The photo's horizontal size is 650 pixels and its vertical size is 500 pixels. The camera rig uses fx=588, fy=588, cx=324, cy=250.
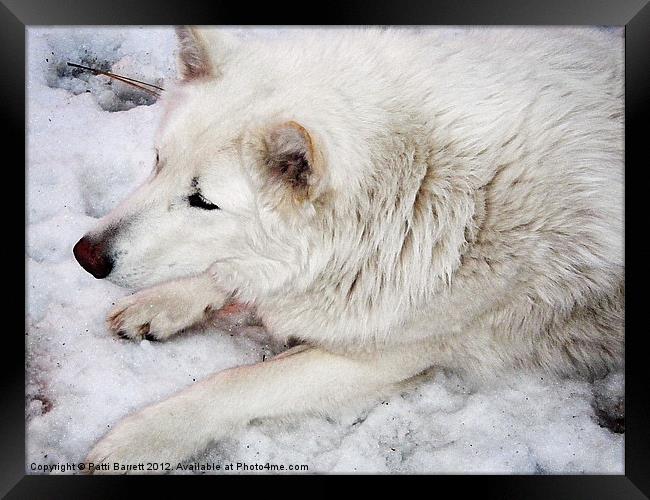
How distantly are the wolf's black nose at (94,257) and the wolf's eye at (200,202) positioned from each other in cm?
35

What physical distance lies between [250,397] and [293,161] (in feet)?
3.32

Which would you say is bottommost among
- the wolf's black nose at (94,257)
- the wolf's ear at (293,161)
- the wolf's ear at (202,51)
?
the wolf's black nose at (94,257)

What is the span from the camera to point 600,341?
7.91 feet

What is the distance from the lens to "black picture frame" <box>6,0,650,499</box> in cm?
233

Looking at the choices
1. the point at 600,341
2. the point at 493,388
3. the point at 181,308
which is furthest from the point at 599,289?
the point at 181,308

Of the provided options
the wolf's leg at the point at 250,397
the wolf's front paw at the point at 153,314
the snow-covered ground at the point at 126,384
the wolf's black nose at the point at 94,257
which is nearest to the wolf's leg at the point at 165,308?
→ the wolf's front paw at the point at 153,314

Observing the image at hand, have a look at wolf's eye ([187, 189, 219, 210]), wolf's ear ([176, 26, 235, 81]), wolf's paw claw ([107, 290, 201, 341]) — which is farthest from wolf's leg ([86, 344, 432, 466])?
wolf's ear ([176, 26, 235, 81])

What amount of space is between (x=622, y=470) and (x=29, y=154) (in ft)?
9.05

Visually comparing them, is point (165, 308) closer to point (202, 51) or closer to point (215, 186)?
point (215, 186)

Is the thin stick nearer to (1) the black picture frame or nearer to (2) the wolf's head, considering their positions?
(1) the black picture frame

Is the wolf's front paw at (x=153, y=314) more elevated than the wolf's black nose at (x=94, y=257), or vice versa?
the wolf's black nose at (x=94, y=257)

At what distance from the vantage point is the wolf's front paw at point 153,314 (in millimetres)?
2503
